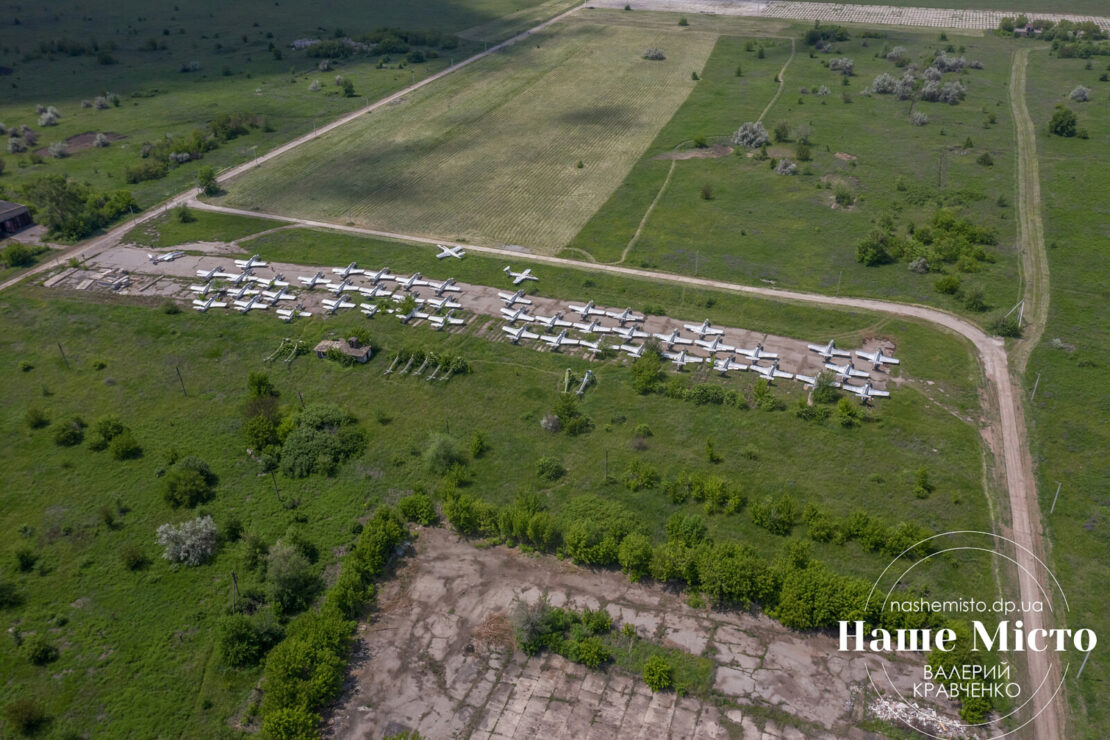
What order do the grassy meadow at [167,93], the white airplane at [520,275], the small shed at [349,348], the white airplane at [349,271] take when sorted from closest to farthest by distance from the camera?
the small shed at [349,348], the white airplane at [520,275], the white airplane at [349,271], the grassy meadow at [167,93]

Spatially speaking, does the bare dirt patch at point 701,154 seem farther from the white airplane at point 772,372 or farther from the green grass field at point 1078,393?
the white airplane at point 772,372

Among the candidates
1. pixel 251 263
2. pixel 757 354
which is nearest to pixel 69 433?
pixel 251 263

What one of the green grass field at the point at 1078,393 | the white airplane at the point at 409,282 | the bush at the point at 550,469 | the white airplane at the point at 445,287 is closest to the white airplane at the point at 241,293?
the white airplane at the point at 409,282

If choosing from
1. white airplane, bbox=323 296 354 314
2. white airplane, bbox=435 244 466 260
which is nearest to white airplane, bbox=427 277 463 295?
white airplane, bbox=435 244 466 260

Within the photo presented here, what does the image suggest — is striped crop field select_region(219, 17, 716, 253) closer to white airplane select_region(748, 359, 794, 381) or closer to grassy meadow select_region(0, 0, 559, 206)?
grassy meadow select_region(0, 0, 559, 206)

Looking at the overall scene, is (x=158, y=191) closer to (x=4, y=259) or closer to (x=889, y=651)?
(x=4, y=259)
